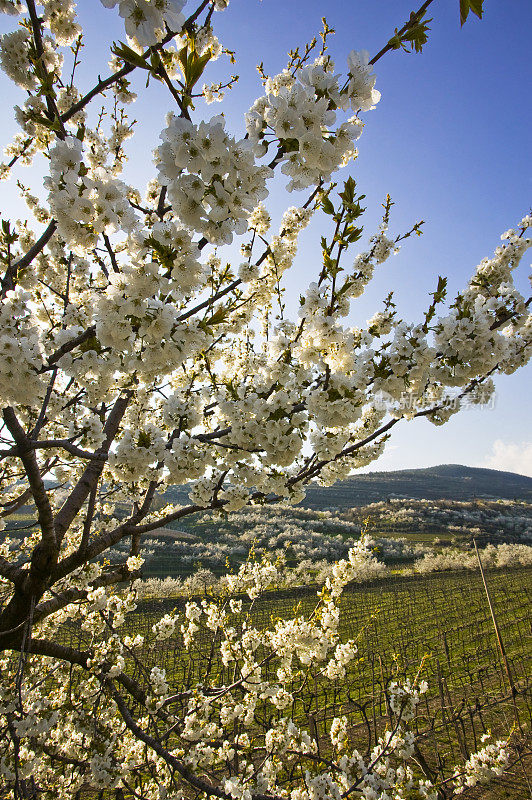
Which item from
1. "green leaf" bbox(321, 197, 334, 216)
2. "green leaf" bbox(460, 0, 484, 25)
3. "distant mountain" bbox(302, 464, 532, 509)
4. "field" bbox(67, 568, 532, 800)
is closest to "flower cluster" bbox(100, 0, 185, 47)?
"green leaf" bbox(321, 197, 334, 216)

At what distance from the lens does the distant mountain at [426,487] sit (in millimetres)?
103363

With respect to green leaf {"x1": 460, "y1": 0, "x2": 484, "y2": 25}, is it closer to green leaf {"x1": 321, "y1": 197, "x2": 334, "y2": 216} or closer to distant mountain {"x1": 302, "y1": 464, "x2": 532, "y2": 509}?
green leaf {"x1": 321, "y1": 197, "x2": 334, "y2": 216}

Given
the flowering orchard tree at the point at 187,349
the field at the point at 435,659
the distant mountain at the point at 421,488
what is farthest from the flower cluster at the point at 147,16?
the distant mountain at the point at 421,488

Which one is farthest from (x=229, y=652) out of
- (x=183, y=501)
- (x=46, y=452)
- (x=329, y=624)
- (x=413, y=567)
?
(x=183, y=501)

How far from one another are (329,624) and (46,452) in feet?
13.9

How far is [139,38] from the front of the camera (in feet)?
4.24

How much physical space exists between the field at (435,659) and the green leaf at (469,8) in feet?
19.2

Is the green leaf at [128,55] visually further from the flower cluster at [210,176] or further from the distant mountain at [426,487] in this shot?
the distant mountain at [426,487]

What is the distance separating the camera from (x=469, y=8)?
122cm

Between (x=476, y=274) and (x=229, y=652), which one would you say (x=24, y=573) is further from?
(x=476, y=274)

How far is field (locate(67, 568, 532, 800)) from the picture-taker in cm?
837

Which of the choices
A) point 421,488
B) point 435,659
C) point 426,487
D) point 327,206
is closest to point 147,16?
point 327,206

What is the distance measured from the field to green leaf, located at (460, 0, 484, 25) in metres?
5.84

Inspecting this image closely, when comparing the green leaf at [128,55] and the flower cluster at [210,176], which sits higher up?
the green leaf at [128,55]
